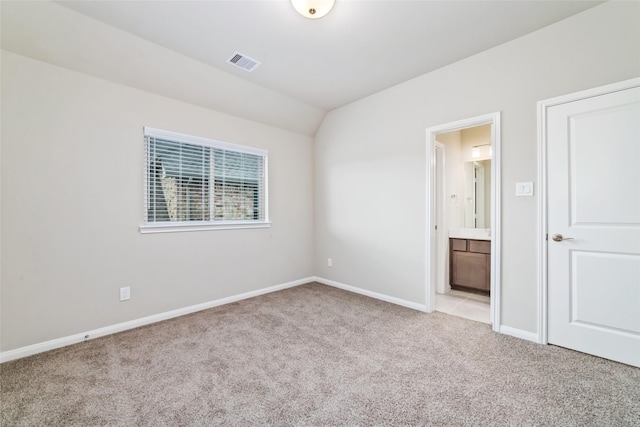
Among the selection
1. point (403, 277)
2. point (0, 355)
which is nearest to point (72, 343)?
point (0, 355)

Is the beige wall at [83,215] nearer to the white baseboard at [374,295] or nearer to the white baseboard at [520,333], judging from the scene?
the white baseboard at [374,295]

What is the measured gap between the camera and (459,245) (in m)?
3.98

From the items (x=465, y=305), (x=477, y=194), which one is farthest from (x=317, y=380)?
(x=477, y=194)

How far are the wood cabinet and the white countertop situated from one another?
0.19 ft

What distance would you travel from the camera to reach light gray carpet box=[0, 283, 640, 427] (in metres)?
1.55

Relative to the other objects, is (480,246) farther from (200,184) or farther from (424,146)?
(200,184)

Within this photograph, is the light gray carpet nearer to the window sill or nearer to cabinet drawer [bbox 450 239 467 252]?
the window sill

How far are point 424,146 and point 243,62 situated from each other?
2167 millimetres

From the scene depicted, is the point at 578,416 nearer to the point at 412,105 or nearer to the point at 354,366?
the point at 354,366

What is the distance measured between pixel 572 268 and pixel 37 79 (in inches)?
186

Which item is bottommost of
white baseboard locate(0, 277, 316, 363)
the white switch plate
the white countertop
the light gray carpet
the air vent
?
the light gray carpet

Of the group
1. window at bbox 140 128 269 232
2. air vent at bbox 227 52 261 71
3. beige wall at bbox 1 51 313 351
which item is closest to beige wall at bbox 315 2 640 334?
window at bbox 140 128 269 232

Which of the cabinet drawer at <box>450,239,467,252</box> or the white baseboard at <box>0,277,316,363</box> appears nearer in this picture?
the white baseboard at <box>0,277,316,363</box>

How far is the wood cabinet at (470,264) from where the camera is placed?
12.2ft
